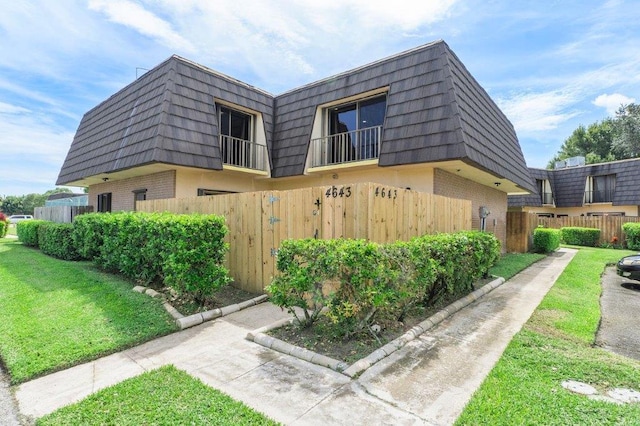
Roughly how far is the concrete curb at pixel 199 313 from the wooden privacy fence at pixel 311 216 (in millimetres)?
518

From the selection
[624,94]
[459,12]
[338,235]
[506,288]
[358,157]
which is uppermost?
[624,94]

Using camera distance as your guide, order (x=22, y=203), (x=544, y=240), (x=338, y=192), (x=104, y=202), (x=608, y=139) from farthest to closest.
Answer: (x=22, y=203) → (x=608, y=139) → (x=104, y=202) → (x=544, y=240) → (x=338, y=192)

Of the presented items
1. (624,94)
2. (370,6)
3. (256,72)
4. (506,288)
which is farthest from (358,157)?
(624,94)

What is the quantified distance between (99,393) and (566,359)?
517 cm

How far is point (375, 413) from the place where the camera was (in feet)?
9.25

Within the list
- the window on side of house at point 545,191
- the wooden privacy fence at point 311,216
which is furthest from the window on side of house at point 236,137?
the window on side of house at point 545,191

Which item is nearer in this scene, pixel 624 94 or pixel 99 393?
pixel 99 393

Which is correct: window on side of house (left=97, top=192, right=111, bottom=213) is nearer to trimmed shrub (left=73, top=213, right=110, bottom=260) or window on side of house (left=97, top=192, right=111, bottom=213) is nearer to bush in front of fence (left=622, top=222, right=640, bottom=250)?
trimmed shrub (left=73, top=213, right=110, bottom=260)

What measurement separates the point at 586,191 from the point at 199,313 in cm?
3371

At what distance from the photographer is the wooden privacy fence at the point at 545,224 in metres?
15.8

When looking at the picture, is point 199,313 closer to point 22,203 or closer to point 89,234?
point 89,234

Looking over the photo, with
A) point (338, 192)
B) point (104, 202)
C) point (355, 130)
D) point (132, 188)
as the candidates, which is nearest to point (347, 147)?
point (355, 130)

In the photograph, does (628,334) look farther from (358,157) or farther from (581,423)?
(358,157)

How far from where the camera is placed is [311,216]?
5.84 meters
